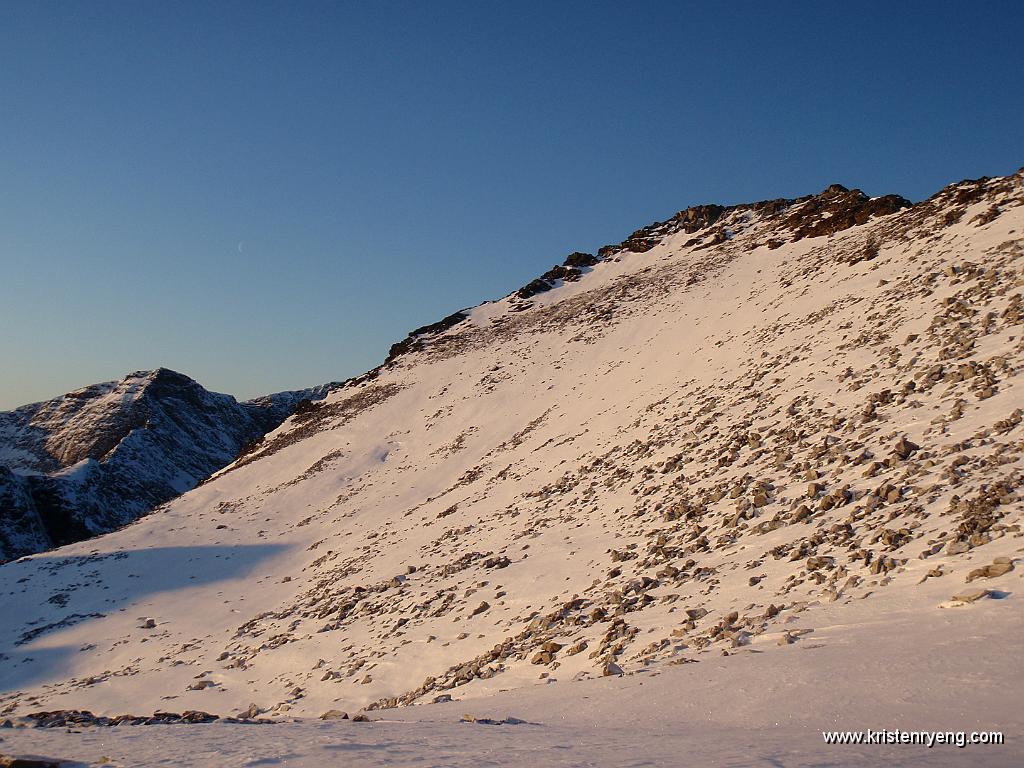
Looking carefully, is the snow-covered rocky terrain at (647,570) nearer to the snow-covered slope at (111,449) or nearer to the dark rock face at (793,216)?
the dark rock face at (793,216)

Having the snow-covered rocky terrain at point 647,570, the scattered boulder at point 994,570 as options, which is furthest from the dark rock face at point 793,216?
the scattered boulder at point 994,570

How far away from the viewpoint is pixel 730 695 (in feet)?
20.7

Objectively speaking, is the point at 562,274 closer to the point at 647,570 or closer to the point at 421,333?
the point at 421,333

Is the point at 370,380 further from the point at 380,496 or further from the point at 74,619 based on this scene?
the point at 74,619

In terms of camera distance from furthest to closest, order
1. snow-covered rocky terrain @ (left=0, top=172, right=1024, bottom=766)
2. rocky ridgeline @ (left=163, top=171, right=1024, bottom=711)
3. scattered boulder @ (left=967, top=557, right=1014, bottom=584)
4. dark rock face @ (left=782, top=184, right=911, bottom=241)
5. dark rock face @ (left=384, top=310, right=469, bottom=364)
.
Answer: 1. dark rock face @ (left=384, top=310, right=469, bottom=364)
2. dark rock face @ (left=782, top=184, right=911, bottom=241)
3. rocky ridgeline @ (left=163, top=171, right=1024, bottom=711)
4. scattered boulder @ (left=967, top=557, right=1014, bottom=584)
5. snow-covered rocky terrain @ (left=0, top=172, right=1024, bottom=766)

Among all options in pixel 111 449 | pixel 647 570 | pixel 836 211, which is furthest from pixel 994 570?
pixel 111 449

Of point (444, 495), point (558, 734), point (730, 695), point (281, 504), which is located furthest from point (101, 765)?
point (281, 504)

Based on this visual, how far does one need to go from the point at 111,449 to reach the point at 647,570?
103253mm

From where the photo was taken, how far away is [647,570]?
11.8m

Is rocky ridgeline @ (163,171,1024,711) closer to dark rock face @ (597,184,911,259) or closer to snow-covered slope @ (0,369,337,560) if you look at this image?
dark rock face @ (597,184,911,259)

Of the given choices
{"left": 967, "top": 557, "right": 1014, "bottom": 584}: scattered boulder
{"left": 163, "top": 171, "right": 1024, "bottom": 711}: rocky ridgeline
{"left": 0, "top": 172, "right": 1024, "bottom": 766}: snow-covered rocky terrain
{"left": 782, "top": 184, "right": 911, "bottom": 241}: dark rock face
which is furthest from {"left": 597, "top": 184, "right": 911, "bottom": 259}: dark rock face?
{"left": 967, "top": 557, "right": 1014, "bottom": 584}: scattered boulder

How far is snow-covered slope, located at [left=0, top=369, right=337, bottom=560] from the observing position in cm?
5788

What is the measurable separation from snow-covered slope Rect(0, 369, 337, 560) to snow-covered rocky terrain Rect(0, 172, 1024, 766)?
30521mm

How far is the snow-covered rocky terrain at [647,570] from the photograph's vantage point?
5.84 m
